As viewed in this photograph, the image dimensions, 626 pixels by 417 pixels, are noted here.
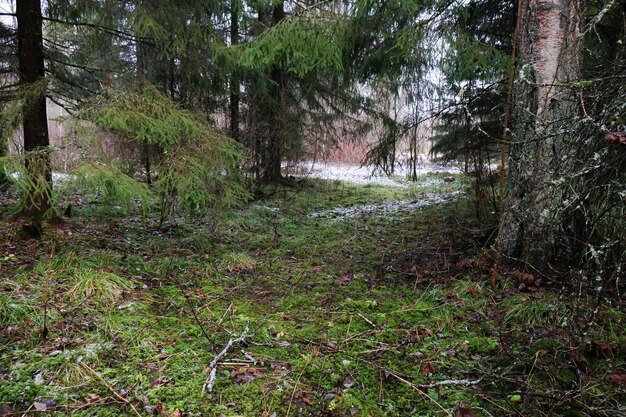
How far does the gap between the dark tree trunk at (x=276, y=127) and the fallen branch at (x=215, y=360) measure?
6831 millimetres

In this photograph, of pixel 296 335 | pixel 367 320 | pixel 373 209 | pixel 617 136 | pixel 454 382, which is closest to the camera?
pixel 617 136

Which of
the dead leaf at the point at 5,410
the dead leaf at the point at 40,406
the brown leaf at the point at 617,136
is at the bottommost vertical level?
the dead leaf at the point at 40,406

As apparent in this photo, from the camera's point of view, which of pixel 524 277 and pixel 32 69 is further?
pixel 32 69

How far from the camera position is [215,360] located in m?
2.85

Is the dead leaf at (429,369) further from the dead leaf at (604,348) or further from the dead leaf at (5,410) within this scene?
the dead leaf at (5,410)

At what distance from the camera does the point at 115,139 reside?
4.98 metres

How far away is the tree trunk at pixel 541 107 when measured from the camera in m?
3.70

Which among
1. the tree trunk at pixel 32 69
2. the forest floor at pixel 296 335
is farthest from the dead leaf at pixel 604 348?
the tree trunk at pixel 32 69

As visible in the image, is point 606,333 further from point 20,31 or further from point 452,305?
point 20,31

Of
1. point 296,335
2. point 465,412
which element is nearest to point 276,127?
point 296,335

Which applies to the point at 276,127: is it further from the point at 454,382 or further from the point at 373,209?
the point at 454,382

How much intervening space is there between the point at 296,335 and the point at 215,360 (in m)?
0.72

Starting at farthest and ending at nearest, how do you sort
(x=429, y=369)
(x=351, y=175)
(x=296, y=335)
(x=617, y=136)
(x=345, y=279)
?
1. (x=351, y=175)
2. (x=345, y=279)
3. (x=296, y=335)
4. (x=429, y=369)
5. (x=617, y=136)

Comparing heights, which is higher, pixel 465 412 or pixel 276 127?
pixel 276 127
